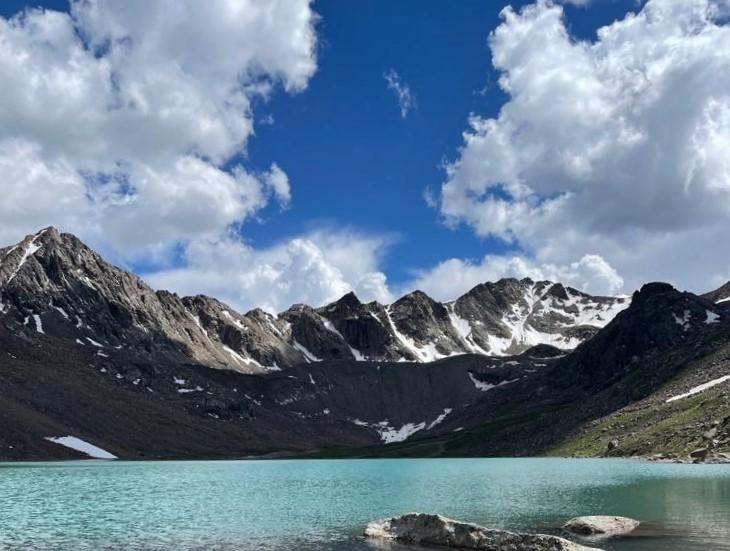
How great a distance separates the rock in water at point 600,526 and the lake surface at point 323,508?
1100mm

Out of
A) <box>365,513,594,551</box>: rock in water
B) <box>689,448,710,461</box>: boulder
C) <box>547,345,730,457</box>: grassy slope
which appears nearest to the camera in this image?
<box>365,513,594,551</box>: rock in water

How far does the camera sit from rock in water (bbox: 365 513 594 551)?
3694cm

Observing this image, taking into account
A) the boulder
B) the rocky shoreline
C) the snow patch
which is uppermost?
the snow patch

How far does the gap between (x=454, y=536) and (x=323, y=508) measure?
2554 centimetres

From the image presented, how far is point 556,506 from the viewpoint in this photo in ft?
203

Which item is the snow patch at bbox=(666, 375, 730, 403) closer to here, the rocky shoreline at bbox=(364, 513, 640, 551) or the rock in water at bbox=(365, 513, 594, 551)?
the rocky shoreline at bbox=(364, 513, 640, 551)

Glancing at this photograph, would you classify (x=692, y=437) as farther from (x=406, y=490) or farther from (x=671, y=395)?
(x=406, y=490)

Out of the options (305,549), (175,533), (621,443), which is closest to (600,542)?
(305,549)

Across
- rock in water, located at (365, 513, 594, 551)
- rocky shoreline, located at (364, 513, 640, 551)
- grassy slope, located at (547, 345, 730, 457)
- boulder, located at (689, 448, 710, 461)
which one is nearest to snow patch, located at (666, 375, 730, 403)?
grassy slope, located at (547, 345, 730, 457)

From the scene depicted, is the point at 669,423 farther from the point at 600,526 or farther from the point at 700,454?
the point at 600,526

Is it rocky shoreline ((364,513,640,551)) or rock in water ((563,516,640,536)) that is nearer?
rocky shoreline ((364,513,640,551))

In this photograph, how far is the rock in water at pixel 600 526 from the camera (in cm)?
4566

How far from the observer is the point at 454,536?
41906 millimetres

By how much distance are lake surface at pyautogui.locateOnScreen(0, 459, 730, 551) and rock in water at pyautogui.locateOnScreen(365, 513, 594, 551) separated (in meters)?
2.37
